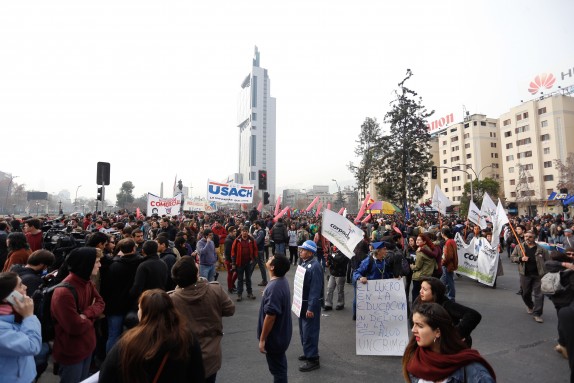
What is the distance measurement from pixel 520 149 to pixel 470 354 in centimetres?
7539

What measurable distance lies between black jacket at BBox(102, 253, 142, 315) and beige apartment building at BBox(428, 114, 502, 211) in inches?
2986

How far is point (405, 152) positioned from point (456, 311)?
3086 centimetres

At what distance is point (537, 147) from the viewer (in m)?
58.5

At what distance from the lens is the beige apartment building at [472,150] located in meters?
72.1

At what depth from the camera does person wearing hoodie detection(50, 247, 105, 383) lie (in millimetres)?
3082

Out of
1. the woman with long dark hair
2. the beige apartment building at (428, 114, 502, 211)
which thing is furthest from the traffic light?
the beige apartment building at (428, 114, 502, 211)

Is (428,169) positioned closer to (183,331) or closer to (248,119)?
(183,331)

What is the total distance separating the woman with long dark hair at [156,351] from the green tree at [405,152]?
104 feet

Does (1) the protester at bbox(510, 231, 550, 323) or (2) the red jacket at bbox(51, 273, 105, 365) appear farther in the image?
(1) the protester at bbox(510, 231, 550, 323)

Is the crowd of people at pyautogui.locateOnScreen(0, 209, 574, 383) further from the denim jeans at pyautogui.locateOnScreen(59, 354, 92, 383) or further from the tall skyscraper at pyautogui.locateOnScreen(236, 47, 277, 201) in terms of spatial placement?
the tall skyscraper at pyautogui.locateOnScreen(236, 47, 277, 201)

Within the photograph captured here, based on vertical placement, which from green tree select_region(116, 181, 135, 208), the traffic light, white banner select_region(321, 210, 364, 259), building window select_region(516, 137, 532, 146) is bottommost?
white banner select_region(321, 210, 364, 259)

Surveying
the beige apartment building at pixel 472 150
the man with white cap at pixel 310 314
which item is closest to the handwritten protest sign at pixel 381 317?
the man with white cap at pixel 310 314

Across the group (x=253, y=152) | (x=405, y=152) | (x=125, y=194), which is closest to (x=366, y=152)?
(x=405, y=152)

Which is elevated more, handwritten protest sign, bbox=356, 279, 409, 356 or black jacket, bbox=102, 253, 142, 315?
black jacket, bbox=102, 253, 142, 315
